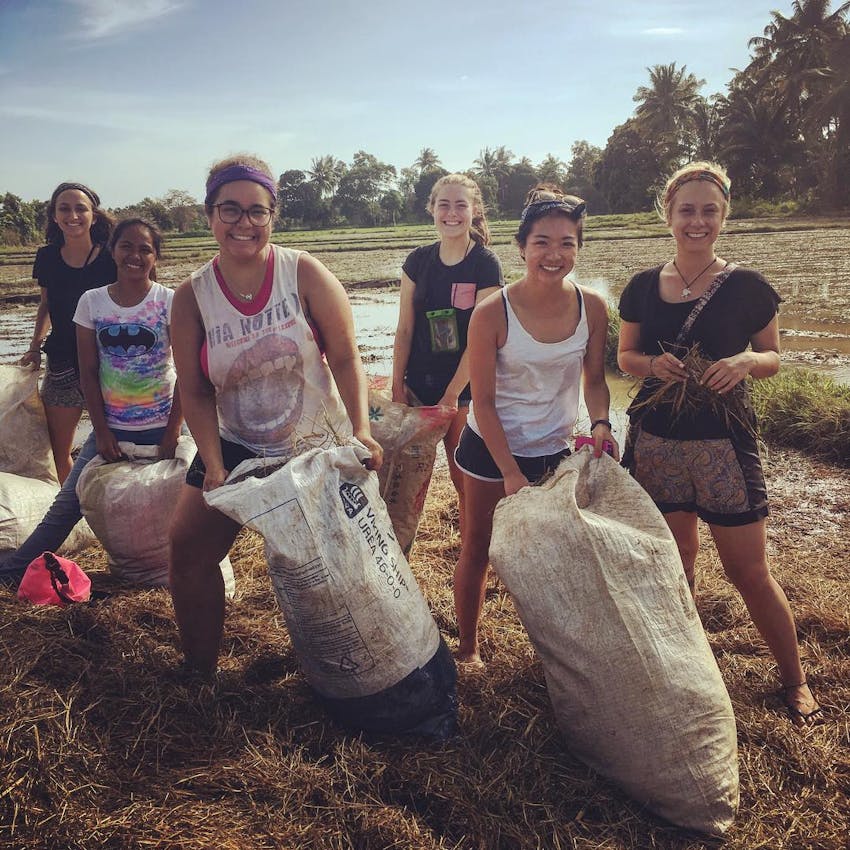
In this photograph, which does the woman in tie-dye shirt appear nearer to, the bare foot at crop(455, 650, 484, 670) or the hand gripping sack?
the hand gripping sack

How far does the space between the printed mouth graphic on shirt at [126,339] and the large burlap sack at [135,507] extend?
39 cm

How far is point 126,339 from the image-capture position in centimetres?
285

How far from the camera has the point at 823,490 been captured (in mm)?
3855

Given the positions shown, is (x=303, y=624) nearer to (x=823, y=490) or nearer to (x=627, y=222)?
(x=823, y=490)

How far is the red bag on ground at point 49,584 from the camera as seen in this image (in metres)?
2.57

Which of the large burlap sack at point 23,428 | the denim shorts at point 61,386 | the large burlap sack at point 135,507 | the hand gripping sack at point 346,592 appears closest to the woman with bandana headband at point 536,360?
the hand gripping sack at point 346,592

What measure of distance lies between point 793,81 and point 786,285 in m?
22.4

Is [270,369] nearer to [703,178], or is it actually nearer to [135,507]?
[135,507]

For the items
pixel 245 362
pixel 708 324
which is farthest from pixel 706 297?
pixel 245 362

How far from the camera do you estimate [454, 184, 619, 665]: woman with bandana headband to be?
6.51 ft

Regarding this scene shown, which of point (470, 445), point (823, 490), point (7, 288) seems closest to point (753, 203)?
point (7, 288)

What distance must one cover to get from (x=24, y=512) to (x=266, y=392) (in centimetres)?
180

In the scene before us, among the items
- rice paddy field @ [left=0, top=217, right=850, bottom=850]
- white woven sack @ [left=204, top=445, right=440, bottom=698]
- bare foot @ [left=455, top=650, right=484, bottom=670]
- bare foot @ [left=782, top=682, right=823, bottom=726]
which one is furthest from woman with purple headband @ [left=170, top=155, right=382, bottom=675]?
bare foot @ [left=782, top=682, right=823, bottom=726]

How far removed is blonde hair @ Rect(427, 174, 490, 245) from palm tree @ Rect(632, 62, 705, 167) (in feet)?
138
